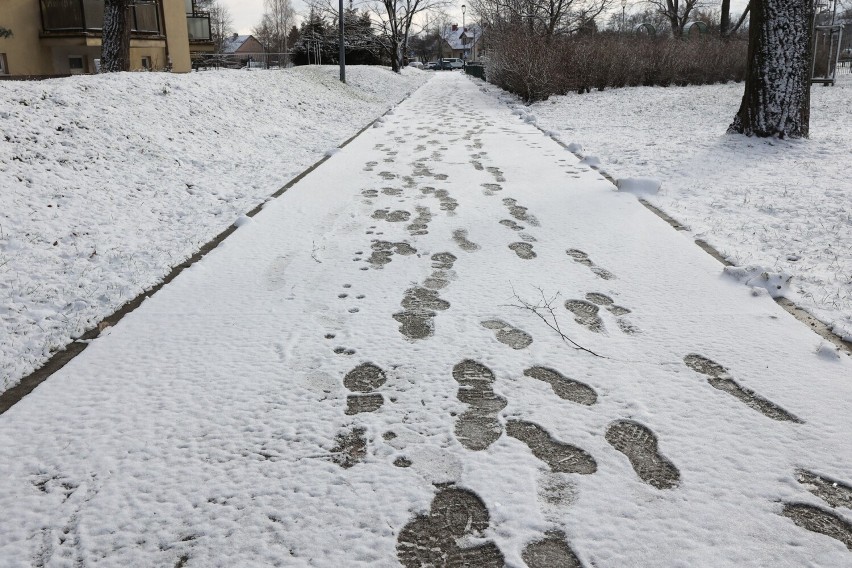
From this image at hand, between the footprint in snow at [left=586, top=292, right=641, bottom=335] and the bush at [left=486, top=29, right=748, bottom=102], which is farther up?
the bush at [left=486, top=29, right=748, bottom=102]

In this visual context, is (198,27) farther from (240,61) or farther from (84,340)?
(84,340)

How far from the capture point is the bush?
16422mm

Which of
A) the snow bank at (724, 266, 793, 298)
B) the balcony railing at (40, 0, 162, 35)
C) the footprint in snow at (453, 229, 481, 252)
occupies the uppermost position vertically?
the balcony railing at (40, 0, 162, 35)

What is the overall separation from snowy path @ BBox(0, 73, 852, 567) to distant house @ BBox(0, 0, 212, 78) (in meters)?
14.3

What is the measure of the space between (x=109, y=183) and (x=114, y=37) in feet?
22.4

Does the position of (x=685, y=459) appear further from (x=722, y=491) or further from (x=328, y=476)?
(x=328, y=476)

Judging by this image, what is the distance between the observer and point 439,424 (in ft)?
7.32

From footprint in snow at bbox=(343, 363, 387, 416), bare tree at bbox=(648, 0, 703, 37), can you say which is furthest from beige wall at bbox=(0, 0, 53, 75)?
bare tree at bbox=(648, 0, 703, 37)

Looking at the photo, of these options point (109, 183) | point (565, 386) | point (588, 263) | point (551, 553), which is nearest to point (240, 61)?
point (109, 183)

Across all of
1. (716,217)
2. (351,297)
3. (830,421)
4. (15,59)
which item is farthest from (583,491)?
(15,59)

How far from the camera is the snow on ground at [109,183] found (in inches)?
130

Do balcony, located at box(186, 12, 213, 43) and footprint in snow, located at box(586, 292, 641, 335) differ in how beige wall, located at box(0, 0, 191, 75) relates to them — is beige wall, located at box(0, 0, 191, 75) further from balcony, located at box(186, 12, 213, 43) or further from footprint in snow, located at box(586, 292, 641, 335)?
footprint in snow, located at box(586, 292, 641, 335)

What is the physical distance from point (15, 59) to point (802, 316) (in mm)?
18443

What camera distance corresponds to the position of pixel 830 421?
222 centimetres
